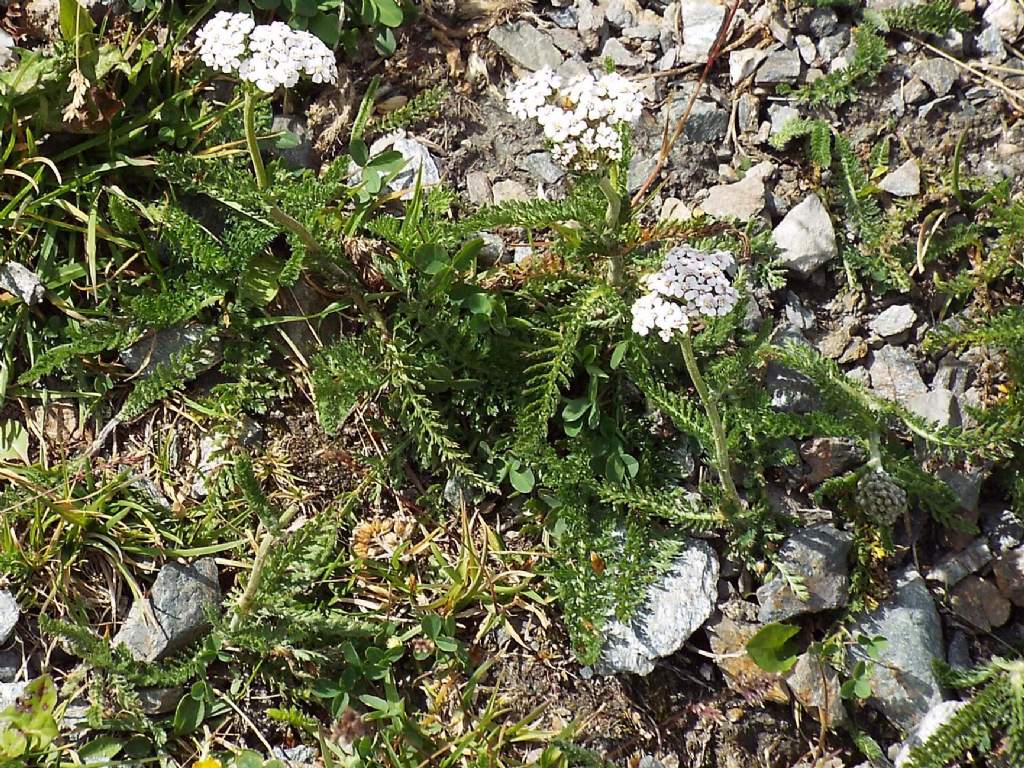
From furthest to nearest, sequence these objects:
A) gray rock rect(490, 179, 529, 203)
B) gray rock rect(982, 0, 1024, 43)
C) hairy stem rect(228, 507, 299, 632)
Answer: gray rock rect(982, 0, 1024, 43) → gray rock rect(490, 179, 529, 203) → hairy stem rect(228, 507, 299, 632)

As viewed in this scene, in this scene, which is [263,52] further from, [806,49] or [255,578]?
[806,49]

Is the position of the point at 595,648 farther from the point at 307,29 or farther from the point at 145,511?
the point at 307,29

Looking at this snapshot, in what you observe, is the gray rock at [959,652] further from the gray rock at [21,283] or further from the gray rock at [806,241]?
the gray rock at [21,283]

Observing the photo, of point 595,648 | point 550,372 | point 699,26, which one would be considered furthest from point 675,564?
point 699,26

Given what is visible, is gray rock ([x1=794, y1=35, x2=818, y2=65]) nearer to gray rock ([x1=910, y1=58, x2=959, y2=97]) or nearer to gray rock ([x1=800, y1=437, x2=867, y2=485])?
gray rock ([x1=910, y1=58, x2=959, y2=97])

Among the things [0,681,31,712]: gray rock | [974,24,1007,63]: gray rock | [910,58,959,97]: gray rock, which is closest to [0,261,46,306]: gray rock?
[0,681,31,712]: gray rock

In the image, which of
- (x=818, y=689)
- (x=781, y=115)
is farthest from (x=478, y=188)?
(x=818, y=689)
